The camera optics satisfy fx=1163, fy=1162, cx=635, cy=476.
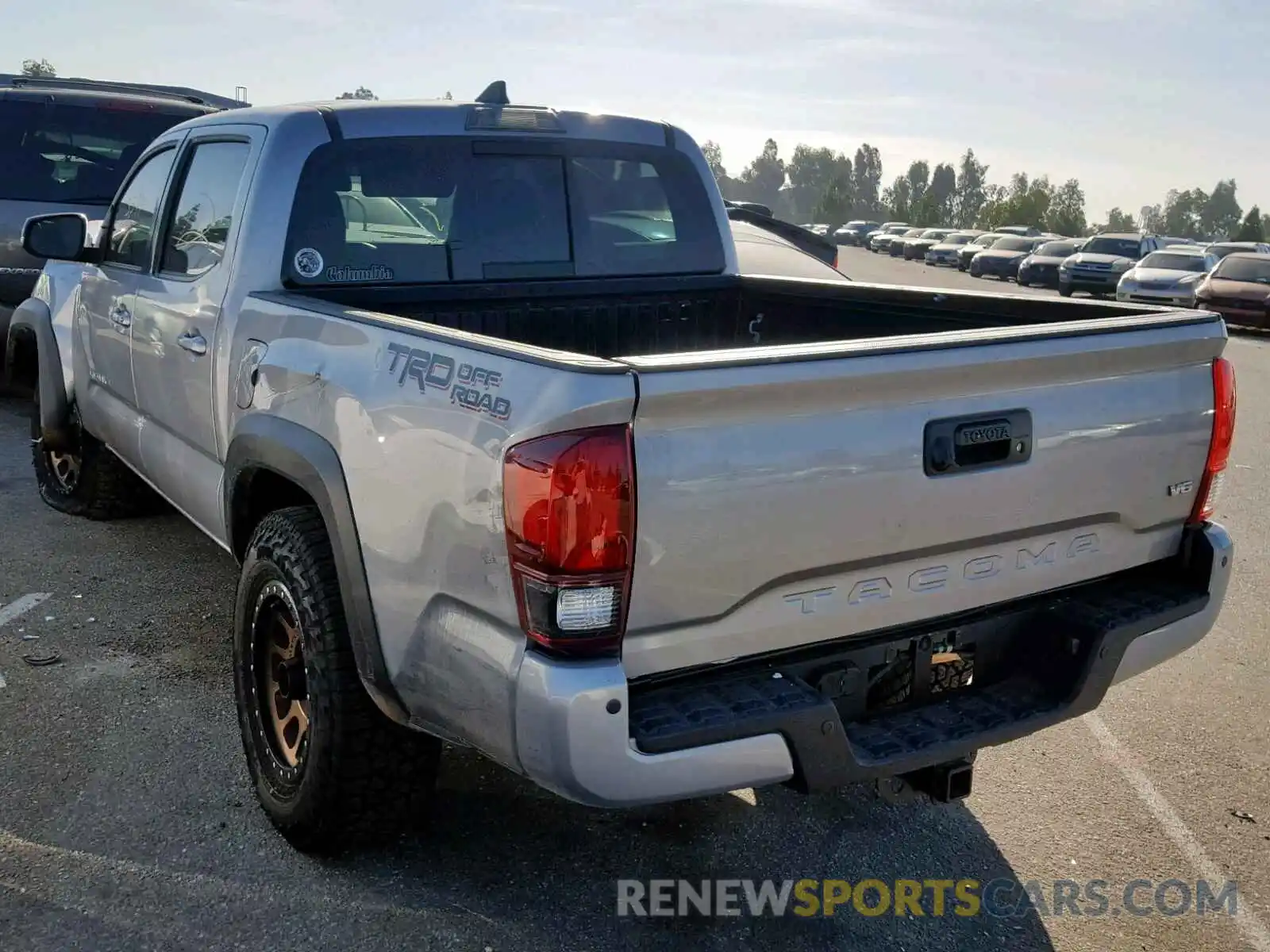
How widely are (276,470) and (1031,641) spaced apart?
2.04 m

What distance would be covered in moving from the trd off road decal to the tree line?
120ft

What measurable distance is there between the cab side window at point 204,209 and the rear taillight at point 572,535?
207 cm

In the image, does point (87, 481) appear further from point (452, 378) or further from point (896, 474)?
point (896, 474)

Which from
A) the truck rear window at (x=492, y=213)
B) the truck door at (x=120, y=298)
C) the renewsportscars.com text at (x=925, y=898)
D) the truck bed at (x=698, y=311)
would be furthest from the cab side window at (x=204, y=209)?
the renewsportscars.com text at (x=925, y=898)

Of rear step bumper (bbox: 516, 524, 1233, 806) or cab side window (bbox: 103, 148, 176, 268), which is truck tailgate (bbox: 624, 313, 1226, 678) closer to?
rear step bumper (bbox: 516, 524, 1233, 806)

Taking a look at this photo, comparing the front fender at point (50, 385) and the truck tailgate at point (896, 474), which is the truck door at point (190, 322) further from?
the truck tailgate at point (896, 474)

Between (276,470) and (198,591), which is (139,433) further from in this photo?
(276,470)

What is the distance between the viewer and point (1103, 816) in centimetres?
350

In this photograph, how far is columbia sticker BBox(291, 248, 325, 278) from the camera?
145 inches

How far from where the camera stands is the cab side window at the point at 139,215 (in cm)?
457

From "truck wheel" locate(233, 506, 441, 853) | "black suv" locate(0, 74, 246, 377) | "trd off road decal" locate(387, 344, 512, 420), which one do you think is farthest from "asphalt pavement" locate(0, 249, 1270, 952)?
"black suv" locate(0, 74, 246, 377)

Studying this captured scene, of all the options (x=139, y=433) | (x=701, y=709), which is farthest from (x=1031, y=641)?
(x=139, y=433)

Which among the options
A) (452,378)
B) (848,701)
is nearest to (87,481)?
(452,378)

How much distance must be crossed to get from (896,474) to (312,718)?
5.20 ft
